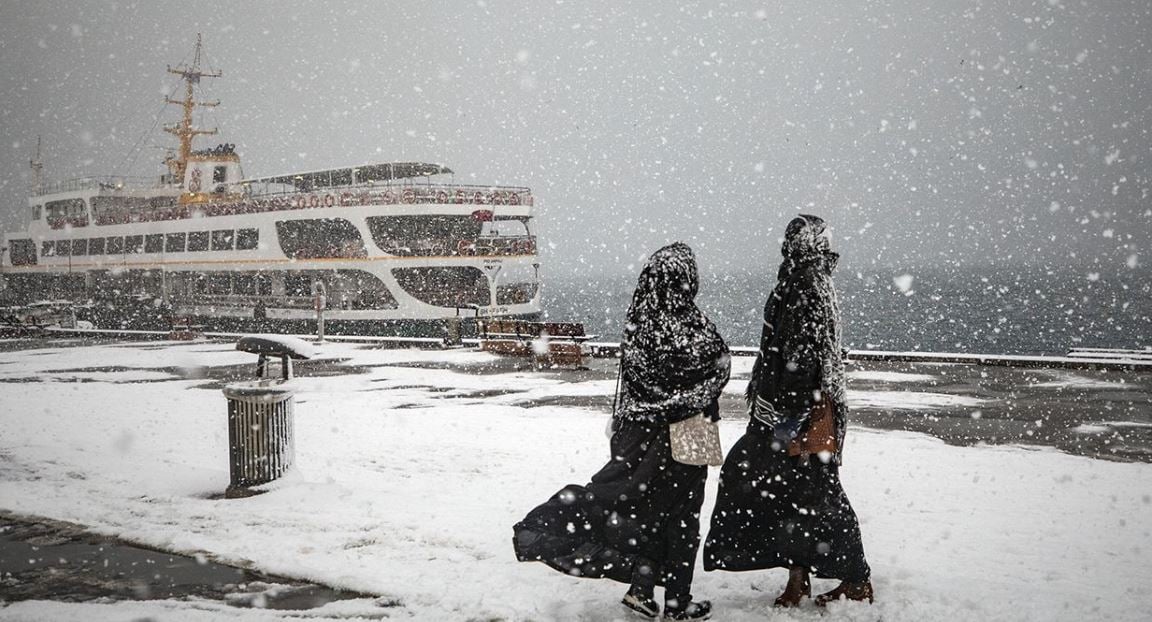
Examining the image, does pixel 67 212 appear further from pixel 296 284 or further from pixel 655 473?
pixel 655 473

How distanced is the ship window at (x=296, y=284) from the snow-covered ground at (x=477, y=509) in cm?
1679

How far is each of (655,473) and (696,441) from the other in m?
0.26

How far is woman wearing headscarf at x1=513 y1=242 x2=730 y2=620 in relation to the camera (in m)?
3.73

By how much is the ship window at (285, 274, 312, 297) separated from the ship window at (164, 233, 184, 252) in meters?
6.47

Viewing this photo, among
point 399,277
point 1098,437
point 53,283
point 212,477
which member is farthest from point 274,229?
point 1098,437

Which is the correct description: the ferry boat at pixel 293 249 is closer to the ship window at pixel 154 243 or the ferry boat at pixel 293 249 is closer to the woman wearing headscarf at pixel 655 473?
the ship window at pixel 154 243

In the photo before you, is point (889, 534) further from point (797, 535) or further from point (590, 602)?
point (590, 602)

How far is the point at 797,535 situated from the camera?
3.75 metres

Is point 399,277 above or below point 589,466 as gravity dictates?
above

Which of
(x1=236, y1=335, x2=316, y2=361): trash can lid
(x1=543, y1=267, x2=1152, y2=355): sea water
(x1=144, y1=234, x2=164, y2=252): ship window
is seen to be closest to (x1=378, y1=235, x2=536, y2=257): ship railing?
(x1=144, y1=234, x2=164, y2=252): ship window

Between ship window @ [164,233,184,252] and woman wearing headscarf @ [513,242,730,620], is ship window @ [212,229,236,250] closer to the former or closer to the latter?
ship window @ [164,233,184,252]

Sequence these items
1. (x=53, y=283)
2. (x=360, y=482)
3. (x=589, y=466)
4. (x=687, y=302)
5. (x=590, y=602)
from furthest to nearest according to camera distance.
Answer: (x=53, y=283) < (x=589, y=466) < (x=360, y=482) < (x=590, y=602) < (x=687, y=302)

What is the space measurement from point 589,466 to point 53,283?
128 feet

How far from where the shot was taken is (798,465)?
377 centimetres
